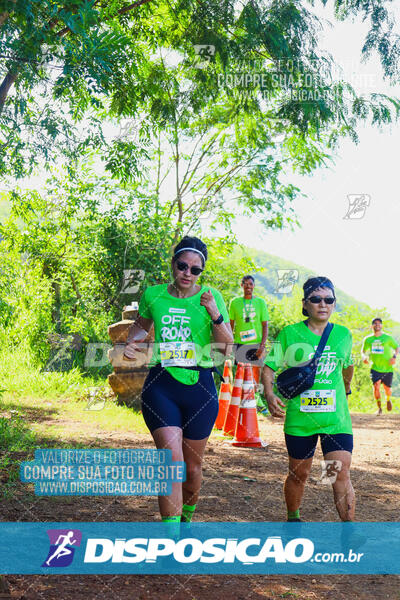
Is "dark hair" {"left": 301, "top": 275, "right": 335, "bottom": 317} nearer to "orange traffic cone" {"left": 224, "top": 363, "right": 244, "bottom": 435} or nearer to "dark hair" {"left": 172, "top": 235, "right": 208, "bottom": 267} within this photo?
"dark hair" {"left": 172, "top": 235, "right": 208, "bottom": 267}

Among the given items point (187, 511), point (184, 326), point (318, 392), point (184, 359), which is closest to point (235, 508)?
point (187, 511)

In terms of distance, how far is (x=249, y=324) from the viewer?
10.0 meters

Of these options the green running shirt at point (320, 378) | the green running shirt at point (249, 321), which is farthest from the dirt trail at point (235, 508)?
the green running shirt at point (249, 321)

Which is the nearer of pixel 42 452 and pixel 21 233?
pixel 42 452

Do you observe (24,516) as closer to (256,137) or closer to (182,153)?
(256,137)

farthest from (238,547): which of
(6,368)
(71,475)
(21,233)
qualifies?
(21,233)

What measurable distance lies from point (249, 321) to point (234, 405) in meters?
1.33

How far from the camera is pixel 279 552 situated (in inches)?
171

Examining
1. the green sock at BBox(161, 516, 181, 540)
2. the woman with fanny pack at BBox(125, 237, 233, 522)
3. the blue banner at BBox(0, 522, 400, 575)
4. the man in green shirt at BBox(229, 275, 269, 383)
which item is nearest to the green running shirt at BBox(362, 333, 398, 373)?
the man in green shirt at BBox(229, 275, 269, 383)

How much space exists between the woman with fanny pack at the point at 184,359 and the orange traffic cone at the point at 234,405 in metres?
5.09

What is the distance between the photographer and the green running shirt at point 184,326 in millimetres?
4117

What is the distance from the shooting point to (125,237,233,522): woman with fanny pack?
4.05 m

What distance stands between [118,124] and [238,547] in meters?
7.93

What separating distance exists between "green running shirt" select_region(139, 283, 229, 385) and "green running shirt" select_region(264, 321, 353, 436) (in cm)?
49
